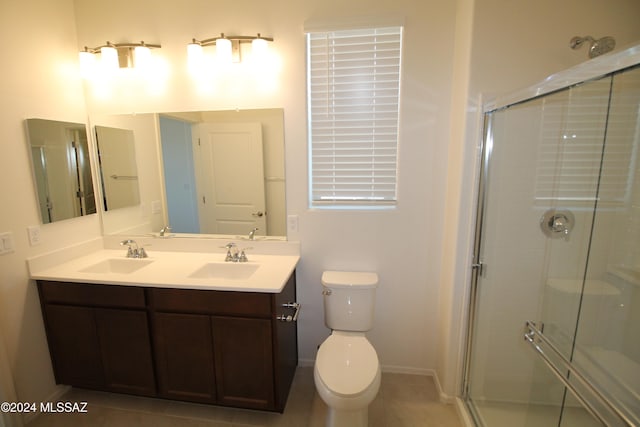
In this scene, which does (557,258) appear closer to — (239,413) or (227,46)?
(239,413)

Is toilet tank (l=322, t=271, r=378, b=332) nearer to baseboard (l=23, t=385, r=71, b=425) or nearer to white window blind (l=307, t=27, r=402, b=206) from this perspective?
white window blind (l=307, t=27, r=402, b=206)

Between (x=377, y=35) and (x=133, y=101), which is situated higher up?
(x=377, y=35)

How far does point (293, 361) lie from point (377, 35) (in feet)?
7.42

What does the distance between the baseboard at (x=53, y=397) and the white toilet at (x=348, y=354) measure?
1.75m

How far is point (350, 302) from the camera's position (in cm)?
193

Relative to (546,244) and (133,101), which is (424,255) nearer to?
(546,244)

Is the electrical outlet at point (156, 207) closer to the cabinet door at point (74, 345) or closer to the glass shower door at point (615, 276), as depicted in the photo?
the cabinet door at point (74, 345)

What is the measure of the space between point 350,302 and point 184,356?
1.05m

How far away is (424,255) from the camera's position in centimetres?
205

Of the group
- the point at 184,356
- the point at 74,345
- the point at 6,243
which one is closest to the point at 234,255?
the point at 184,356

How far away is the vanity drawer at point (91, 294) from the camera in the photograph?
1.73 m

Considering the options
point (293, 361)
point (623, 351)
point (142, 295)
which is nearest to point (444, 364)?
point (623, 351)

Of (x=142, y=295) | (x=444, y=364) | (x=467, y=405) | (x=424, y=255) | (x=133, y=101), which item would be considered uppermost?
(x=133, y=101)

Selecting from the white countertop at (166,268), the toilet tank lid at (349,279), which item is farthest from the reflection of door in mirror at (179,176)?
the toilet tank lid at (349,279)
